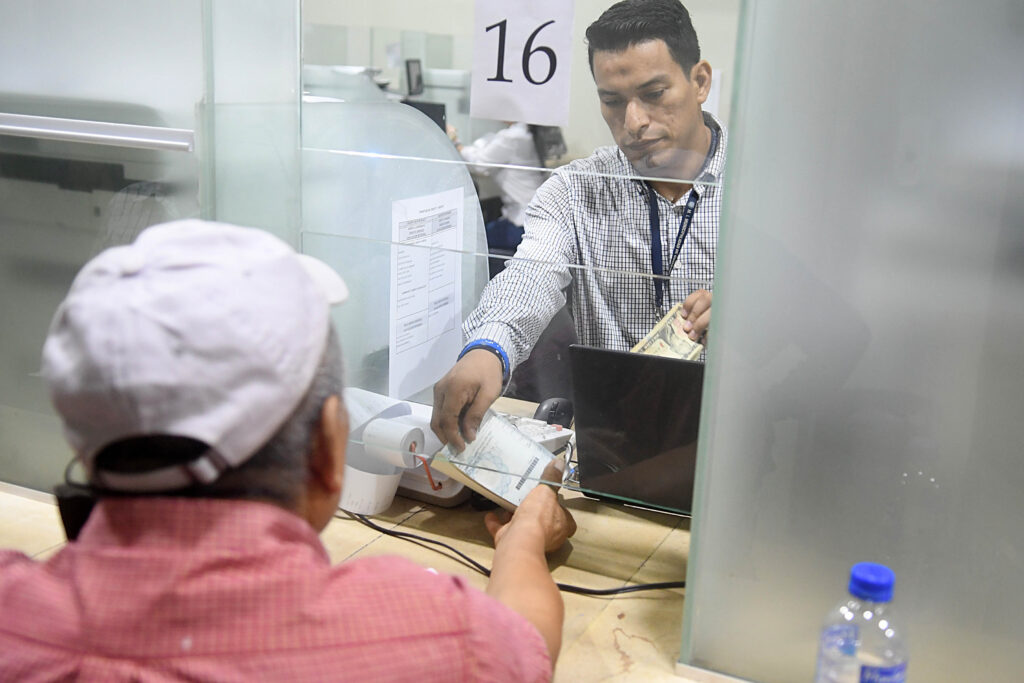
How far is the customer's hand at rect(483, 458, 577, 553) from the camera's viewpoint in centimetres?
121

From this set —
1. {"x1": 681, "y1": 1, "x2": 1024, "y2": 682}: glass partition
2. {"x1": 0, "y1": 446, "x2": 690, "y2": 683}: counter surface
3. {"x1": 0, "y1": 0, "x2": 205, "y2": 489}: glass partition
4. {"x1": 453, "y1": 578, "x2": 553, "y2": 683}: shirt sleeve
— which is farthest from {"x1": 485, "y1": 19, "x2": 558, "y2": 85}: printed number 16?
{"x1": 453, "y1": 578, "x2": 553, "y2": 683}: shirt sleeve

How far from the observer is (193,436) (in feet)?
1.86

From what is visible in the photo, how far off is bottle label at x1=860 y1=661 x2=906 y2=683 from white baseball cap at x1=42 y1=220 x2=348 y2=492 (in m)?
0.61

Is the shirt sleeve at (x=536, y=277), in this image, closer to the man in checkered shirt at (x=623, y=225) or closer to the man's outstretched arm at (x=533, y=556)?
the man in checkered shirt at (x=623, y=225)

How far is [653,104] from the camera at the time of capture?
1.21 meters

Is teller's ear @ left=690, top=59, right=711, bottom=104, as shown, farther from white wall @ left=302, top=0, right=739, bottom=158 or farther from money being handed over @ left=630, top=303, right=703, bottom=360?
money being handed over @ left=630, top=303, right=703, bottom=360

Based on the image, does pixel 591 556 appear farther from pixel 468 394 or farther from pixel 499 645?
pixel 499 645

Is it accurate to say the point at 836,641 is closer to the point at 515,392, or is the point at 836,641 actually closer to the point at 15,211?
the point at 515,392

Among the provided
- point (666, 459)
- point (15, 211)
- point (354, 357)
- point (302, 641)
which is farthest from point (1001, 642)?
point (15, 211)

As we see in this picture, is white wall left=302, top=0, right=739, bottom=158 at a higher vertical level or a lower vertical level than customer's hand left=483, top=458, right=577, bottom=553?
higher

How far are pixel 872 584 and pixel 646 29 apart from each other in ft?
2.37

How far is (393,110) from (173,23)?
0.34 metres

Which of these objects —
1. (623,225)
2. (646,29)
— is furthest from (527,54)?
(623,225)

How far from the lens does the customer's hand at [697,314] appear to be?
1208 millimetres
